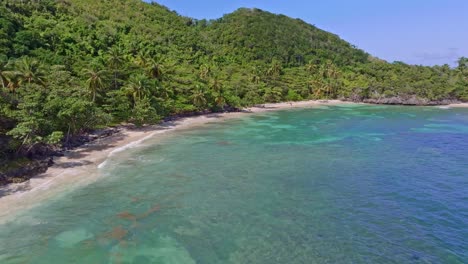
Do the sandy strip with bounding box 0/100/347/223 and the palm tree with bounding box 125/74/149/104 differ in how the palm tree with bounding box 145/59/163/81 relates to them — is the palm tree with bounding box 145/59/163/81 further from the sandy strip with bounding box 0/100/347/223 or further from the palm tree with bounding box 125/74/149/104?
the sandy strip with bounding box 0/100/347/223

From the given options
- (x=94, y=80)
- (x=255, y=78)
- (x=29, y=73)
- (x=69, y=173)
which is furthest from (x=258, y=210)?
(x=255, y=78)

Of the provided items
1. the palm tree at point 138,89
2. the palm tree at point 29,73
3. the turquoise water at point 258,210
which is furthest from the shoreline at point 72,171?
the palm tree at point 29,73

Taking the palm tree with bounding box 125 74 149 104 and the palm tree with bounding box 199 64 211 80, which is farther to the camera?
the palm tree with bounding box 199 64 211 80

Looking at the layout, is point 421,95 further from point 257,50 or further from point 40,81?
point 40,81

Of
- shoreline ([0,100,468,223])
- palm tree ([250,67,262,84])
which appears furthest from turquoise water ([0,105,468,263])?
palm tree ([250,67,262,84])

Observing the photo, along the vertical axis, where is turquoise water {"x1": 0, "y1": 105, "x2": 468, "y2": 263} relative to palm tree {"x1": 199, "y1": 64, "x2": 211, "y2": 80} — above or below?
→ below
